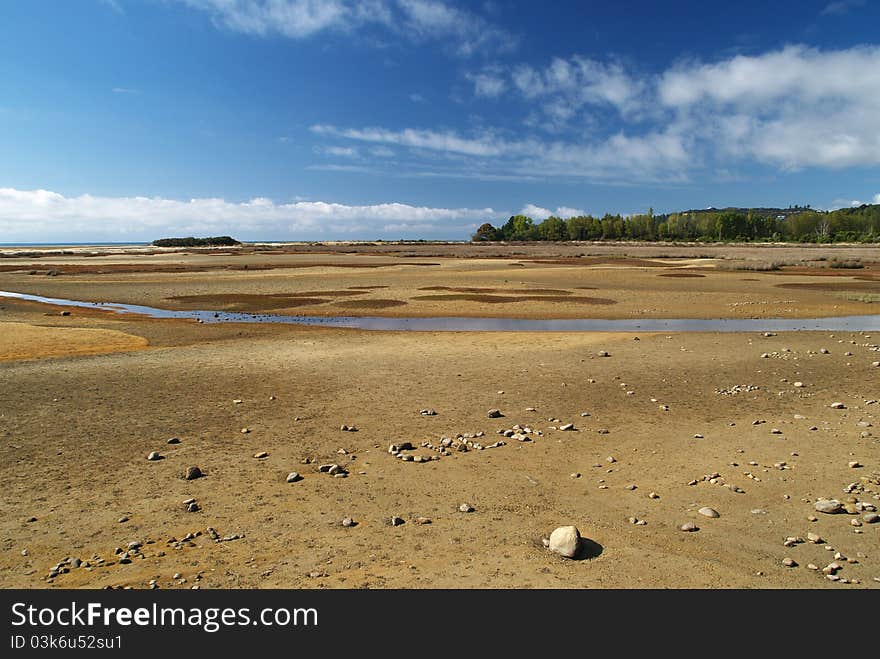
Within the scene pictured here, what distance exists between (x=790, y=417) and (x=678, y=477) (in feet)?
15.0

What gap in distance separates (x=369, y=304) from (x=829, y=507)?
97.7 ft

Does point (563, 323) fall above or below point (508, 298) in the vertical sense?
below

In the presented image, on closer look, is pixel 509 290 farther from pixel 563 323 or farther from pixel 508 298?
pixel 563 323

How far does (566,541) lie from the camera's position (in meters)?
6.33

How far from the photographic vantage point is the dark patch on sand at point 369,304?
34.2m

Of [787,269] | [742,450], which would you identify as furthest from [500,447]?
[787,269]

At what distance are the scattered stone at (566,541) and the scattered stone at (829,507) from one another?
343 centimetres

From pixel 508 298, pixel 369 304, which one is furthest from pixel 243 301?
pixel 508 298

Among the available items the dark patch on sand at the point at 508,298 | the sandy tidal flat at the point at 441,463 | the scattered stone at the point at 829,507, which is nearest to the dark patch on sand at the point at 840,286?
the dark patch on sand at the point at 508,298

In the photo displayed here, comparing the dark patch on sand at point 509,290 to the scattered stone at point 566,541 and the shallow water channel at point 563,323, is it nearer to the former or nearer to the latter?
the shallow water channel at point 563,323

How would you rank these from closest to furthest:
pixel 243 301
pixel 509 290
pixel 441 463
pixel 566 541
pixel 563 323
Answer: pixel 566 541, pixel 441 463, pixel 563 323, pixel 243 301, pixel 509 290

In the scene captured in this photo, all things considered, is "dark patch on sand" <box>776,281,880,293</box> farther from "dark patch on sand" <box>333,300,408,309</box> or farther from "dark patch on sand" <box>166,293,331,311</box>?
"dark patch on sand" <box>166,293,331,311</box>

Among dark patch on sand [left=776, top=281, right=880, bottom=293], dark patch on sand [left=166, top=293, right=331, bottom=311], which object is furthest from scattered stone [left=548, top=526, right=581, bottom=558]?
dark patch on sand [left=776, top=281, right=880, bottom=293]
